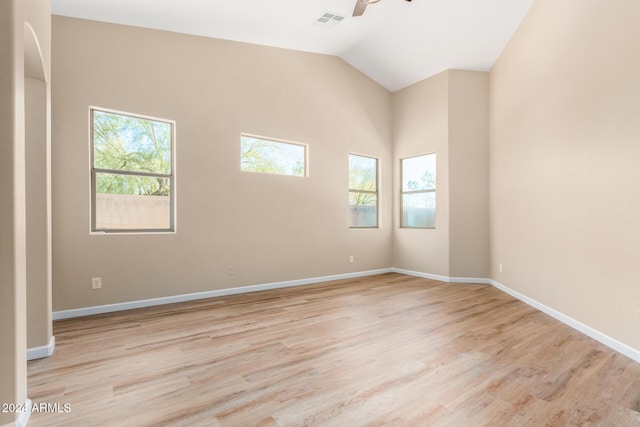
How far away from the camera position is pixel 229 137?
451 cm

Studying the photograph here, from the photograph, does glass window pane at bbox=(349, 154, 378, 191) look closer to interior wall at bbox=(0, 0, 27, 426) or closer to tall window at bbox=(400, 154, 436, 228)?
tall window at bbox=(400, 154, 436, 228)

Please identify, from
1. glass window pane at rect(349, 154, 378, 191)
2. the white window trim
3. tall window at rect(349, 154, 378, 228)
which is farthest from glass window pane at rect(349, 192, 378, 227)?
the white window trim

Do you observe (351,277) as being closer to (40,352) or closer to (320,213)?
(320,213)

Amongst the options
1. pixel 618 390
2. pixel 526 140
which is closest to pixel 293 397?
pixel 618 390

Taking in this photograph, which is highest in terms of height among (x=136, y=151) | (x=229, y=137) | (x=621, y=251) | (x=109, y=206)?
(x=229, y=137)

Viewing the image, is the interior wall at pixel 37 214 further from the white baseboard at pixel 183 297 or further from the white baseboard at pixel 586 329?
the white baseboard at pixel 586 329

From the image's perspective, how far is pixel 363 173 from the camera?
6176 millimetres

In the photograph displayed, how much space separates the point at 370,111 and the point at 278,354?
196 inches

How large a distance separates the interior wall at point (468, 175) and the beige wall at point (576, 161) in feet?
2.08

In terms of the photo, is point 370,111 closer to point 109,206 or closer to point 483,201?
point 483,201

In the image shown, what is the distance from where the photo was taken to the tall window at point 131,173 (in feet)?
12.1

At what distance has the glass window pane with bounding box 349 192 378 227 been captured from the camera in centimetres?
597

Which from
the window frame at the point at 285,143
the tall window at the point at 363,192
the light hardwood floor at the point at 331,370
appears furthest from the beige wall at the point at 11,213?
the tall window at the point at 363,192

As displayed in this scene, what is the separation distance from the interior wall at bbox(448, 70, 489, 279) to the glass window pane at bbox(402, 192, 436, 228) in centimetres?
44
